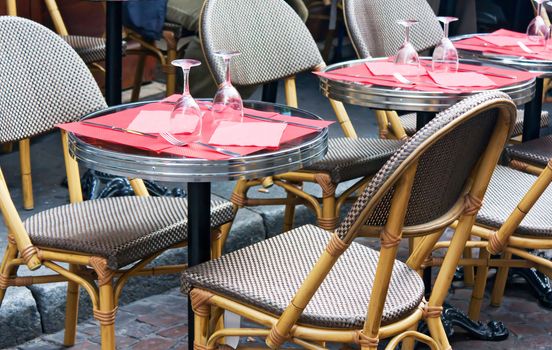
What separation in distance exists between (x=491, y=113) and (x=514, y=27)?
4755mm

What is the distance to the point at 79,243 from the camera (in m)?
2.83

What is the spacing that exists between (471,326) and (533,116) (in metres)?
0.97

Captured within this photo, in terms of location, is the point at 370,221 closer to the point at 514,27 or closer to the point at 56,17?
the point at 56,17

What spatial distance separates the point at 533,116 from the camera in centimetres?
410

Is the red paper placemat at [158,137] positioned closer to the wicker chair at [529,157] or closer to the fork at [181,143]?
the fork at [181,143]

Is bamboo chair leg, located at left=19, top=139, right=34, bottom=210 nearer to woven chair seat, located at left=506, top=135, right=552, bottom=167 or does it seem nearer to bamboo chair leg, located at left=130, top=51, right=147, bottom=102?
bamboo chair leg, located at left=130, top=51, right=147, bottom=102

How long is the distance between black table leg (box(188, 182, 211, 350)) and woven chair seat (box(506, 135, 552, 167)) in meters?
1.47

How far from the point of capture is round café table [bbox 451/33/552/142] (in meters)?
3.71

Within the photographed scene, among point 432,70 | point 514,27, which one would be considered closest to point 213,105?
point 432,70

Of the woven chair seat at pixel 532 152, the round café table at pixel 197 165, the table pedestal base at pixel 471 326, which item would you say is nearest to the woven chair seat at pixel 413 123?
the woven chair seat at pixel 532 152

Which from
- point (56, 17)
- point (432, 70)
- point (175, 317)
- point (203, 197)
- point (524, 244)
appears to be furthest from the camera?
point (56, 17)

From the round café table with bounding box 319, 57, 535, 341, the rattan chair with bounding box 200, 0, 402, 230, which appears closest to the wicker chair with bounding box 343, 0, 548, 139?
the rattan chair with bounding box 200, 0, 402, 230

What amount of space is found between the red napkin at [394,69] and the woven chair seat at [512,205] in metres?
0.44

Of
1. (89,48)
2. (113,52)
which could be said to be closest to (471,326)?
(113,52)
